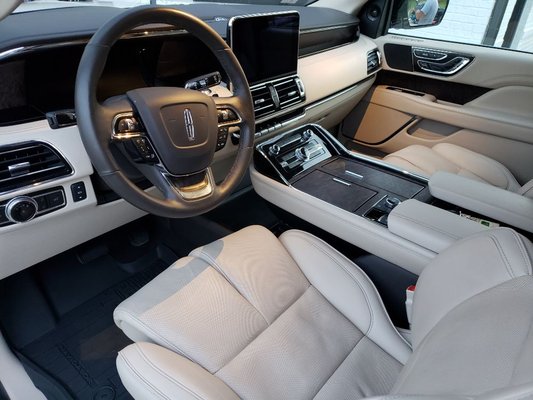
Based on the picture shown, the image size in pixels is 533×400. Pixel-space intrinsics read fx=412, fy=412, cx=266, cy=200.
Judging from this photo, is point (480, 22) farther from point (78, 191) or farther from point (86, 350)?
point (86, 350)

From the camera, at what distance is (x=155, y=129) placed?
0.83 metres

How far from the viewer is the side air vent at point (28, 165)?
33.0 inches

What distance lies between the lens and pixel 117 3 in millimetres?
1496

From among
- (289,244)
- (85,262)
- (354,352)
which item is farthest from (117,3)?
(354,352)

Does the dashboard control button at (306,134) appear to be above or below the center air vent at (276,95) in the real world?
below

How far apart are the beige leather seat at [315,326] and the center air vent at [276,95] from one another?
0.52m

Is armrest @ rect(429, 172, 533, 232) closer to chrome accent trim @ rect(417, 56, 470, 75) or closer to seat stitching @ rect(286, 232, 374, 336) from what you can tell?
seat stitching @ rect(286, 232, 374, 336)

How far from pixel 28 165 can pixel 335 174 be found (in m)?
1.03

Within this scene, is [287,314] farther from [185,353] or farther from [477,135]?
[477,135]

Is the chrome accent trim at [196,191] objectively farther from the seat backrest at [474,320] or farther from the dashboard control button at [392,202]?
the dashboard control button at [392,202]

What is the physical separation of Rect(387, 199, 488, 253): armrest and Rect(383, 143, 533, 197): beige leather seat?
0.55 meters

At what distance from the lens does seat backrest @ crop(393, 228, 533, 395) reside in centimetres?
47

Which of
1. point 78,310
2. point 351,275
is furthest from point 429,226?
point 78,310

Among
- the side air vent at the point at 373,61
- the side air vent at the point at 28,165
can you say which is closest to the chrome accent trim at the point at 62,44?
the side air vent at the point at 28,165
